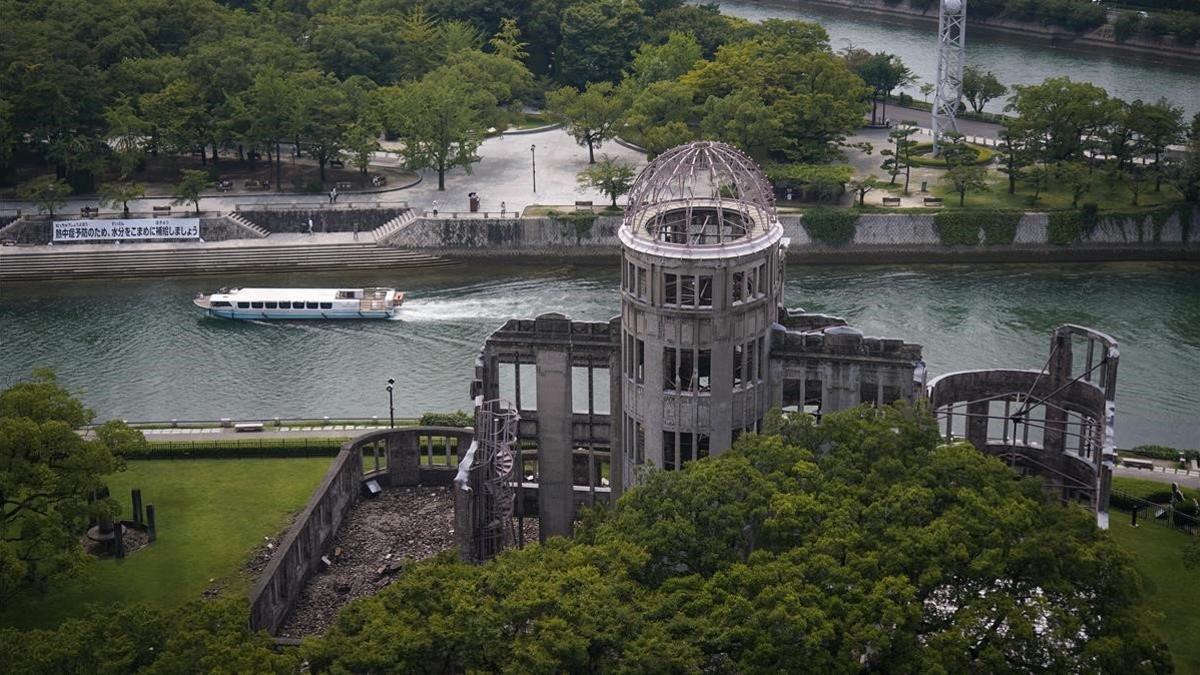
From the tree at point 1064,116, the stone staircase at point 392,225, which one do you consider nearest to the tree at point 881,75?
the tree at point 1064,116

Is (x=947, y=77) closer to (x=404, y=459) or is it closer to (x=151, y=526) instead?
(x=404, y=459)

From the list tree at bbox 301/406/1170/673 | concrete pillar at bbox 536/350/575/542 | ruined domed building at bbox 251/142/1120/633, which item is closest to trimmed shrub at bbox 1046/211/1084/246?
ruined domed building at bbox 251/142/1120/633

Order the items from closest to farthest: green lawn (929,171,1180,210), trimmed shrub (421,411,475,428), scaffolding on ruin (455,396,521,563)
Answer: scaffolding on ruin (455,396,521,563) → trimmed shrub (421,411,475,428) → green lawn (929,171,1180,210)

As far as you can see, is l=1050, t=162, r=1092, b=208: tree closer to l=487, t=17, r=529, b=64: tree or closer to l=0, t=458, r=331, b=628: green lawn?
l=487, t=17, r=529, b=64: tree

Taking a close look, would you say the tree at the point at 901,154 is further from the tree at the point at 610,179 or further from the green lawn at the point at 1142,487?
the green lawn at the point at 1142,487

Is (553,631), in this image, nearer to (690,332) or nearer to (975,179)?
(690,332)

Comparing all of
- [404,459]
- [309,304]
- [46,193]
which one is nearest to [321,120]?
[46,193]
